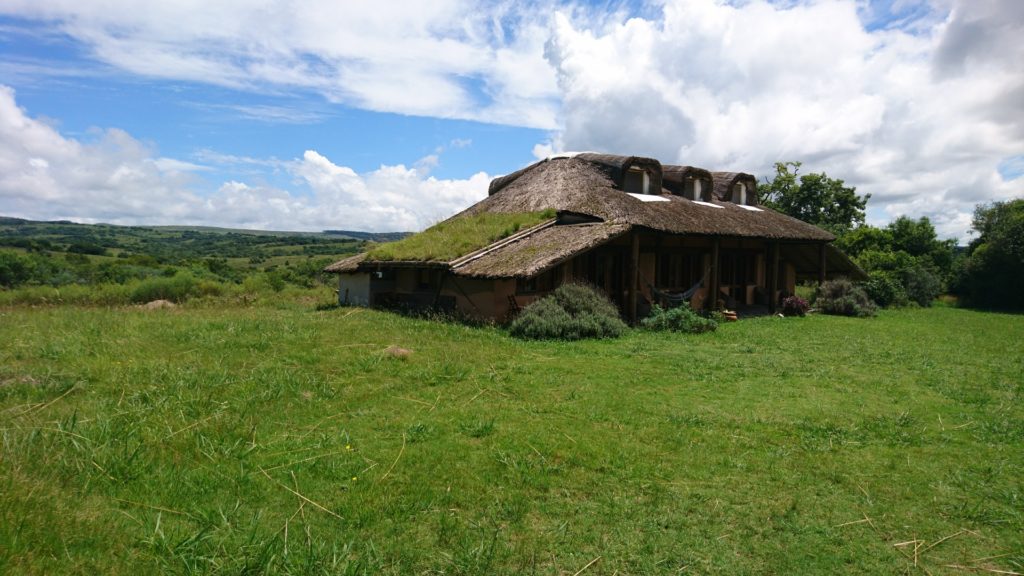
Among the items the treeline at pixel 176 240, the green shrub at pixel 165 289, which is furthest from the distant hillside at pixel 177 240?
the green shrub at pixel 165 289

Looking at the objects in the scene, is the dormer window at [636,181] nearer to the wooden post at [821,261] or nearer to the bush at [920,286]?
the wooden post at [821,261]

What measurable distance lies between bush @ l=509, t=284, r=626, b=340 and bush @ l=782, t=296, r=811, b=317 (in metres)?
9.16

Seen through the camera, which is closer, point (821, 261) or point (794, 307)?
point (794, 307)

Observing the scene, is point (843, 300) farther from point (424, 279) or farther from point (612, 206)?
point (424, 279)

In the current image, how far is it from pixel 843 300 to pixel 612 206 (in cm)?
985

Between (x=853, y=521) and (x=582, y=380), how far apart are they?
4287 mm

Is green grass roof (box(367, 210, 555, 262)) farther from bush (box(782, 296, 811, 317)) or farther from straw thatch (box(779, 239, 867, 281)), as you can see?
straw thatch (box(779, 239, 867, 281))

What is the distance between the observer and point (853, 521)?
13.7 ft

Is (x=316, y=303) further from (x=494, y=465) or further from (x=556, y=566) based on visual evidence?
(x=556, y=566)

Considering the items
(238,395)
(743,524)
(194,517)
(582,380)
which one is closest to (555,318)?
(582,380)

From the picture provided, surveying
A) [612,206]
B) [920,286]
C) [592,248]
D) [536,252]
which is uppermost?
[612,206]

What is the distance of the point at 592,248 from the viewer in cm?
1351

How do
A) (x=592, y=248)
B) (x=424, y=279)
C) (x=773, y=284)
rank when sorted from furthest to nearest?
1. (x=773, y=284)
2. (x=424, y=279)
3. (x=592, y=248)

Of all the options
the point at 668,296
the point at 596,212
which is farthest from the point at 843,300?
the point at 596,212
